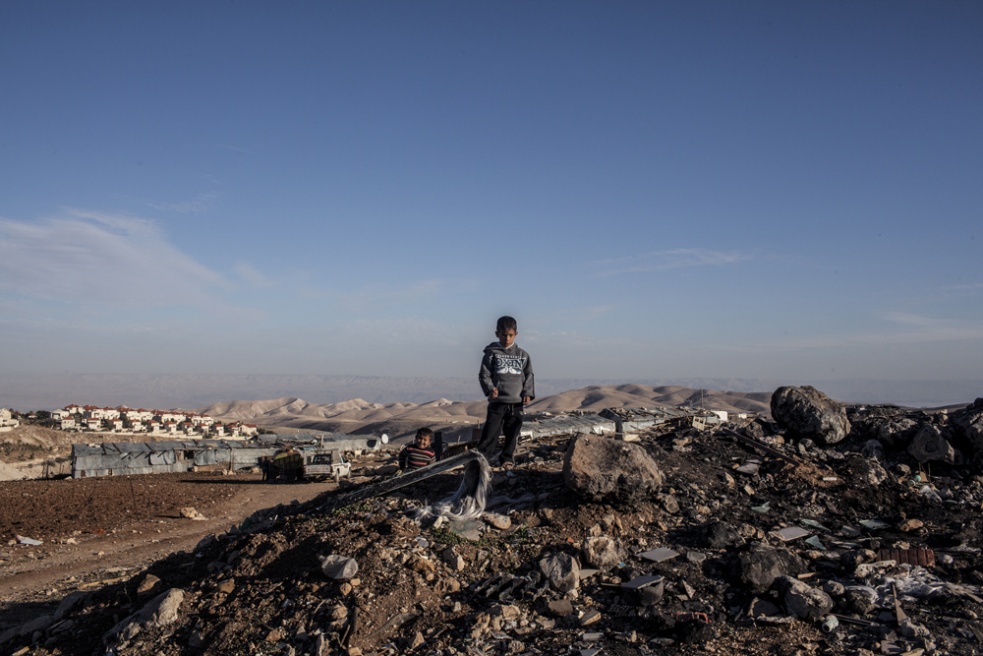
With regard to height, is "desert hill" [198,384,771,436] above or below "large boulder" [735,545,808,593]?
below

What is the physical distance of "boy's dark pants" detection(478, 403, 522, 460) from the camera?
6973 millimetres

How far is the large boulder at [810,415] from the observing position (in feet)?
26.6

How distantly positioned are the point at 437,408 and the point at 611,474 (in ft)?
234

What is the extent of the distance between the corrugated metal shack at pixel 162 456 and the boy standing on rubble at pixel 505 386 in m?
16.2

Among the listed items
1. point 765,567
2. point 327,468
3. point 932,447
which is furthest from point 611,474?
point 327,468

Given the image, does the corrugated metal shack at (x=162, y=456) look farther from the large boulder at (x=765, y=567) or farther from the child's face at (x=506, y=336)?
the large boulder at (x=765, y=567)

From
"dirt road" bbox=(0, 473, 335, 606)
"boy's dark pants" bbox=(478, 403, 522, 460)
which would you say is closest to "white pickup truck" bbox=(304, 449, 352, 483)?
"dirt road" bbox=(0, 473, 335, 606)

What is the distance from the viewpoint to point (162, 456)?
67.7 ft

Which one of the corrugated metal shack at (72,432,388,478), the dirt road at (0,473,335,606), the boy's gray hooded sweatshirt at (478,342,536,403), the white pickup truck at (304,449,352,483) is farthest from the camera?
the corrugated metal shack at (72,432,388,478)

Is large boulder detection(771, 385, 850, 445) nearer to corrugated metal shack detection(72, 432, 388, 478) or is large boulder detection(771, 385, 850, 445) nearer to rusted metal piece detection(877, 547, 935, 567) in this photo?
rusted metal piece detection(877, 547, 935, 567)

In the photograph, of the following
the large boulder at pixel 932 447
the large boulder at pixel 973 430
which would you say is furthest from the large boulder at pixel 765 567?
the large boulder at pixel 973 430

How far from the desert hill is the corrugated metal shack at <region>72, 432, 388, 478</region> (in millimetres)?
23128

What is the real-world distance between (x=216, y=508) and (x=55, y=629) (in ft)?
27.8

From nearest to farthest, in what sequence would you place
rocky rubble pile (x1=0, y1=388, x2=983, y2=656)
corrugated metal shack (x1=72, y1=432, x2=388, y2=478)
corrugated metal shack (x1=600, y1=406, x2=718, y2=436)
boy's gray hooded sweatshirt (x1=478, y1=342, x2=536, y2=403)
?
rocky rubble pile (x1=0, y1=388, x2=983, y2=656), boy's gray hooded sweatshirt (x1=478, y1=342, x2=536, y2=403), corrugated metal shack (x1=600, y1=406, x2=718, y2=436), corrugated metal shack (x1=72, y1=432, x2=388, y2=478)
